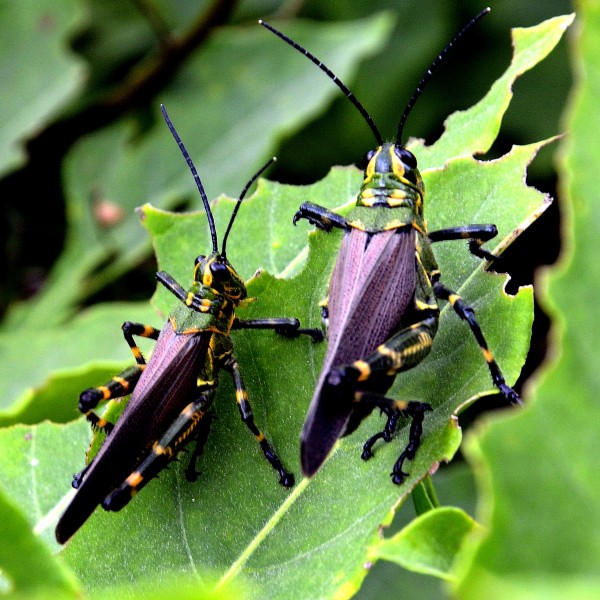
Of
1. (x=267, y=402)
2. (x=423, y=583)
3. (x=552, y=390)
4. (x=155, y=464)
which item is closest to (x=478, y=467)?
(x=552, y=390)

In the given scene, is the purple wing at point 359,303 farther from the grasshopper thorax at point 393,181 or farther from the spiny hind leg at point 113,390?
the spiny hind leg at point 113,390

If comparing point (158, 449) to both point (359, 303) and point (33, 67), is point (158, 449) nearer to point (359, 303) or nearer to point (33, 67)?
point (359, 303)

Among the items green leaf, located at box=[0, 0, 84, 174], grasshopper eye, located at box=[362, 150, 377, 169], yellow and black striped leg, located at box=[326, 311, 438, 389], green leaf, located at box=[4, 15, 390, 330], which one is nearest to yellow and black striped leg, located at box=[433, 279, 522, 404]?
yellow and black striped leg, located at box=[326, 311, 438, 389]

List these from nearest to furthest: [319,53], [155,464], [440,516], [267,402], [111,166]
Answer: [440,516] → [267,402] → [155,464] → [319,53] → [111,166]

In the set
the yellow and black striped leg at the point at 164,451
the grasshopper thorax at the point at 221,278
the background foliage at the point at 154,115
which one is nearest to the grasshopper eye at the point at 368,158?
the grasshopper thorax at the point at 221,278

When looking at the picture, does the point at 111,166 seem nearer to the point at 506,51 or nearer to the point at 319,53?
the point at 319,53

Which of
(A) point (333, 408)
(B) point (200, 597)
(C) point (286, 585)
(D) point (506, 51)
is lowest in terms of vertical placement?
(D) point (506, 51)

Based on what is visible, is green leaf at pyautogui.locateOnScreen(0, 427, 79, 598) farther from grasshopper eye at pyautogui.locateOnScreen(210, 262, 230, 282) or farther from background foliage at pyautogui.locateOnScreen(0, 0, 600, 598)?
background foliage at pyautogui.locateOnScreen(0, 0, 600, 598)

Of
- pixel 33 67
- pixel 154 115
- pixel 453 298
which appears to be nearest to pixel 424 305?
pixel 453 298
